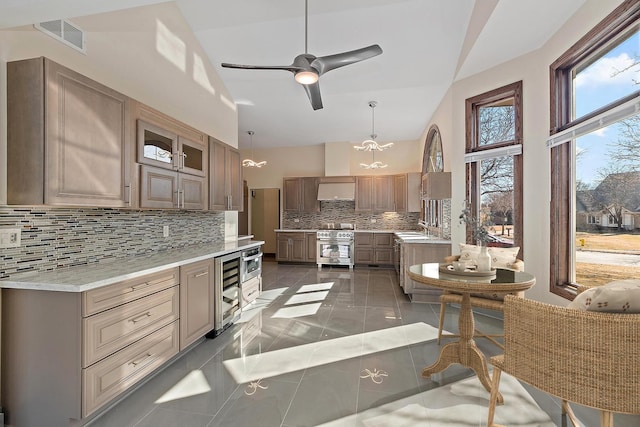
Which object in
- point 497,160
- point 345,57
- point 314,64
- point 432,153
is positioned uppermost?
point 345,57

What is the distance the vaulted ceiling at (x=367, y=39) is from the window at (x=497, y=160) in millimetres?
506

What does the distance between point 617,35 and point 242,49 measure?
4.07m

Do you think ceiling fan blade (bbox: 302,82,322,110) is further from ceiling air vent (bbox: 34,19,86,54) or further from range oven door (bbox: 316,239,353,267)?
range oven door (bbox: 316,239,353,267)

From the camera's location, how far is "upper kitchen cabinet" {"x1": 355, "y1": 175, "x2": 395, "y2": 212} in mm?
7355

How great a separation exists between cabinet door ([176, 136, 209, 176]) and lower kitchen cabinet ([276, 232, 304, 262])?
436 cm

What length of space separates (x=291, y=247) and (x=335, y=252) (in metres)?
1.16

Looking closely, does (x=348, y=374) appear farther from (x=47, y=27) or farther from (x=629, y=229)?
(x=47, y=27)

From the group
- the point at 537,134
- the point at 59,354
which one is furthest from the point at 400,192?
the point at 59,354

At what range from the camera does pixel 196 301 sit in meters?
2.83

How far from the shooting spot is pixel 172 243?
3.47 meters

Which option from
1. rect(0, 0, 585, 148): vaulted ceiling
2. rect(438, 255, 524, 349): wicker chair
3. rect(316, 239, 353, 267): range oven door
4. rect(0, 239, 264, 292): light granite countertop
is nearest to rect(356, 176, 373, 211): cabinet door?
rect(316, 239, 353, 267): range oven door

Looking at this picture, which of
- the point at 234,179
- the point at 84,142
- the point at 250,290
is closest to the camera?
the point at 84,142

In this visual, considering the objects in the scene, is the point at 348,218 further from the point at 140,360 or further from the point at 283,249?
the point at 140,360

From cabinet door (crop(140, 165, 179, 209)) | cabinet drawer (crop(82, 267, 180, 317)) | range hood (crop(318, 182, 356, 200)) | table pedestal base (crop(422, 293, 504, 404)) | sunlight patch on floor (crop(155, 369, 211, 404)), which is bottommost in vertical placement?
sunlight patch on floor (crop(155, 369, 211, 404))
